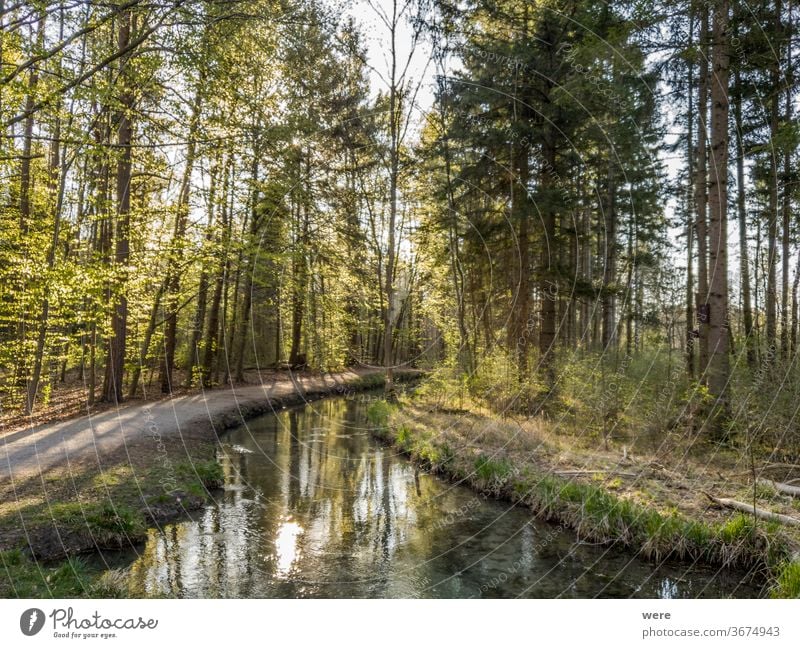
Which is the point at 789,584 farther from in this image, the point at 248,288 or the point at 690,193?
the point at 248,288

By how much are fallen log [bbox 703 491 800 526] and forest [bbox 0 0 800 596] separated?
24mm

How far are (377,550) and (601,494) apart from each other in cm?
303

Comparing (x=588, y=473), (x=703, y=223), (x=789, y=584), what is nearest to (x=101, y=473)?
(x=588, y=473)

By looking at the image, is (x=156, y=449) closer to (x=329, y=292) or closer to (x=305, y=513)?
(x=305, y=513)

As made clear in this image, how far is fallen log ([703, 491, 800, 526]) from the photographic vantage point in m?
4.79

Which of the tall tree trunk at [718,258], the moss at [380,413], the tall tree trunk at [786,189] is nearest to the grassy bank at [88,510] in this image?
the moss at [380,413]

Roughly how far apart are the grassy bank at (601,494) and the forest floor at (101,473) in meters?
4.52

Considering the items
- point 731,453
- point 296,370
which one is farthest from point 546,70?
point 296,370

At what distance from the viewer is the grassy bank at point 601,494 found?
4.84 m

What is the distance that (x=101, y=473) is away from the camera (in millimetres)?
6840

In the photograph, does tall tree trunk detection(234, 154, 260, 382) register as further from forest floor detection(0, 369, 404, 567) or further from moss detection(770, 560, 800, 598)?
moss detection(770, 560, 800, 598)

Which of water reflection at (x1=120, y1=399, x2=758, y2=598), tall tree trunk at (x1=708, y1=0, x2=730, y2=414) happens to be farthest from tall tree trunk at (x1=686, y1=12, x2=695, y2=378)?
→ water reflection at (x1=120, y1=399, x2=758, y2=598)

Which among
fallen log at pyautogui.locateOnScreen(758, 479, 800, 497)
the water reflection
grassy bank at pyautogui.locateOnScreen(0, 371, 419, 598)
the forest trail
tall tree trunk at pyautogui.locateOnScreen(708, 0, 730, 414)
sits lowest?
the water reflection

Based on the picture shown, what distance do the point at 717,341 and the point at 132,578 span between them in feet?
28.0
